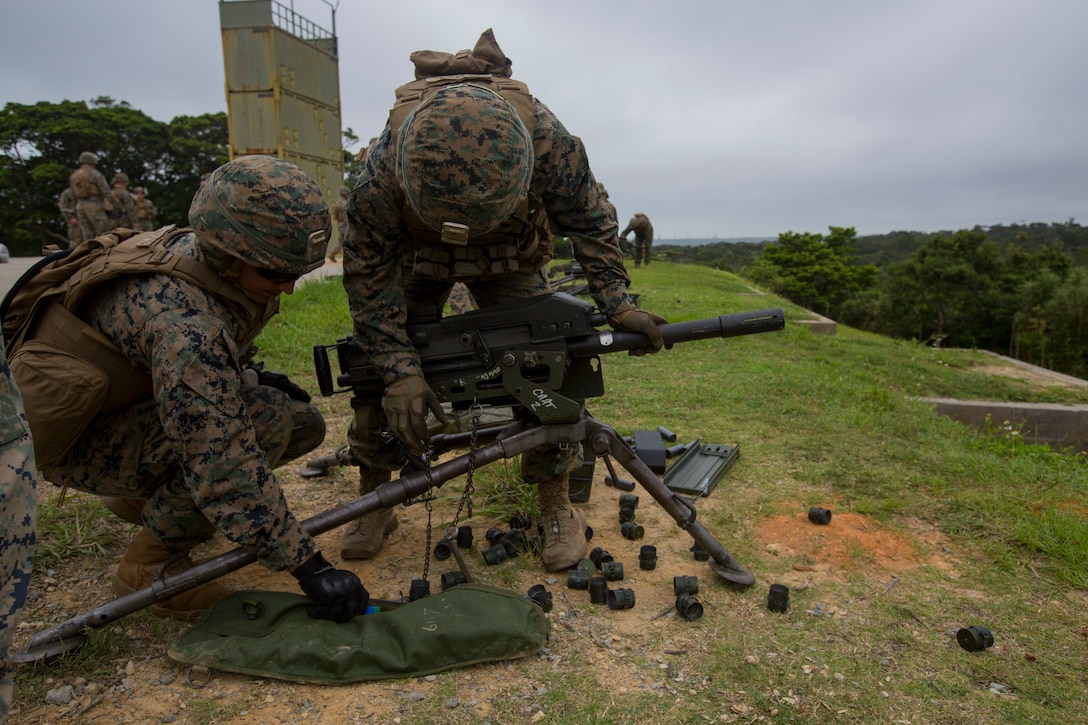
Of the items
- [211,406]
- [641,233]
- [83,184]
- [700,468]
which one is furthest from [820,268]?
[211,406]

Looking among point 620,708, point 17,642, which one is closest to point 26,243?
point 17,642

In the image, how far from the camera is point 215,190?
2.45 m

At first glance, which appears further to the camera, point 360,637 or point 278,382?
point 278,382

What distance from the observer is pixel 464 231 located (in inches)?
102

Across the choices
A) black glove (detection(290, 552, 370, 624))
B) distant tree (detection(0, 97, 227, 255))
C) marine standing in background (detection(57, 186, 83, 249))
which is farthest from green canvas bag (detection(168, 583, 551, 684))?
distant tree (detection(0, 97, 227, 255))

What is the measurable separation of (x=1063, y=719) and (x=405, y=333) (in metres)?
2.59

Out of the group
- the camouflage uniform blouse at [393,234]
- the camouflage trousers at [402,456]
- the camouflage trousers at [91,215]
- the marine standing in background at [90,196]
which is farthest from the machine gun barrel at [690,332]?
the camouflage trousers at [91,215]

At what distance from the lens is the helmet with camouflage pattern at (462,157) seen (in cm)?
250

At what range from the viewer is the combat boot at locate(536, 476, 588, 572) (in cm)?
321

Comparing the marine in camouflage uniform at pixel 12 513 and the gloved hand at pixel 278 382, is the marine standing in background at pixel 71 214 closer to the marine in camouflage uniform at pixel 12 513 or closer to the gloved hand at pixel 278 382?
the gloved hand at pixel 278 382

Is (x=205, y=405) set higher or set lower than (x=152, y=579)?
higher

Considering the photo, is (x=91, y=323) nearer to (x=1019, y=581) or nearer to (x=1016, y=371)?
(x=1019, y=581)

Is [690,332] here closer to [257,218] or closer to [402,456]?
[402,456]

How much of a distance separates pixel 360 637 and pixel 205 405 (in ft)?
3.09
